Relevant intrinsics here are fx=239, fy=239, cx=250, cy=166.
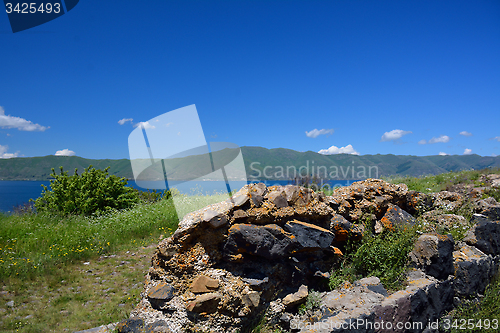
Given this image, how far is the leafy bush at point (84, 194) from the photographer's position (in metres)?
13.9

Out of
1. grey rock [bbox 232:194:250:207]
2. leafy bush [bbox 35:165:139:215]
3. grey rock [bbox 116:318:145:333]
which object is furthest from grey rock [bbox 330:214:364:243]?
leafy bush [bbox 35:165:139:215]

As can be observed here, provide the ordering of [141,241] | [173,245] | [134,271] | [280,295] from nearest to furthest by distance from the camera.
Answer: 1. [173,245]
2. [280,295]
3. [134,271]
4. [141,241]

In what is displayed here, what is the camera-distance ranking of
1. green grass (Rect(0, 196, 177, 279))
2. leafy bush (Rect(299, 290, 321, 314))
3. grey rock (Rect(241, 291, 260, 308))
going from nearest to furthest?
grey rock (Rect(241, 291, 260, 308)) < leafy bush (Rect(299, 290, 321, 314)) < green grass (Rect(0, 196, 177, 279))

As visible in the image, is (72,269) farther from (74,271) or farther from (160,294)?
(160,294)

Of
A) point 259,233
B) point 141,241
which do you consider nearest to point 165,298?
point 259,233

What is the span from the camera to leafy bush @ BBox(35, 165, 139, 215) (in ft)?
45.5

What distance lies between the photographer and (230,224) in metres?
4.07

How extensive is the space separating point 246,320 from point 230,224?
146 centimetres

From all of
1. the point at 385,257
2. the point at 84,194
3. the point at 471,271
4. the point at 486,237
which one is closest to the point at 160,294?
the point at 385,257

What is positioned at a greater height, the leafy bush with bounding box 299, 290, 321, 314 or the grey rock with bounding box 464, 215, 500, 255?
the grey rock with bounding box 464, 215, 500, 255

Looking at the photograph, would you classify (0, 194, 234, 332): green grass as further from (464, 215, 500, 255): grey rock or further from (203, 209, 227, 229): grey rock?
(464, 215, 500, 255): grey rock

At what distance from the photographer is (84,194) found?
14.0 metres

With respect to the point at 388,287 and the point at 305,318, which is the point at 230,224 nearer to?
the point at 305,318

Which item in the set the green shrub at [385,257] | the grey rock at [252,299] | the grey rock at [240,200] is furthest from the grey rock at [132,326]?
the green shrub at [385,257]
